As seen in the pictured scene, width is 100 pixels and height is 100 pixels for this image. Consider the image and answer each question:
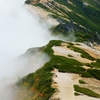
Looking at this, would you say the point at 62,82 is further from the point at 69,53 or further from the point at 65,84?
the point at 69,53

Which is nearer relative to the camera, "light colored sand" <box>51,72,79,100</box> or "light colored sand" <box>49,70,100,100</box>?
"light colored sand" <box>49,70,100,100</box>

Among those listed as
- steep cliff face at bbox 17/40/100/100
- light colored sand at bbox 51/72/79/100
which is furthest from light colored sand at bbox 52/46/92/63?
light colored sand at bbox 51/72/79/100

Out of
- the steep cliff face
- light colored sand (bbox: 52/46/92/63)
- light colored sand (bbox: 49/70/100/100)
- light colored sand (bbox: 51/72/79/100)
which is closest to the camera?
light colored sand (bbox: 49/70/100/100)

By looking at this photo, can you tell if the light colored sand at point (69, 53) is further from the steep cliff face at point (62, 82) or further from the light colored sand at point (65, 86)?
the light colored sand at point (65, 86)

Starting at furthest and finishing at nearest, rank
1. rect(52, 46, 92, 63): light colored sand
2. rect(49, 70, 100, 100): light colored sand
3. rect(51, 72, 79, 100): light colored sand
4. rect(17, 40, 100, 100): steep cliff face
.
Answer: rect(52, 46, 92, 63): light colored sand
rect(17, 40, 100, 100): steep cliff face
rect(51, 72, 79, 100): light colored sand
rect(49, 70, 100, 100): light colored sand

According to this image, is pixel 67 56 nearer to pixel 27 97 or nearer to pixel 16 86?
pixel 16 86

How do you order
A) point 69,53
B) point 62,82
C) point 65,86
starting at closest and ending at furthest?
point 65,86 → point 62,82 → point 69,53

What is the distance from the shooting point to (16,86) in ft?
294

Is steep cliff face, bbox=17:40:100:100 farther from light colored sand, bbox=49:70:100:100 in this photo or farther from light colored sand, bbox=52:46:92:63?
light colored sand, bbox=52:46:92:63

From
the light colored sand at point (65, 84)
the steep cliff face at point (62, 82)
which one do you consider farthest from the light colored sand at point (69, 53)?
the light colored sand at point (65, 84)

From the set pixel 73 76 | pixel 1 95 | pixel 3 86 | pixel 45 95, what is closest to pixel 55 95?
pixel 45 95

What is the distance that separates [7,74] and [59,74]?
137 ft

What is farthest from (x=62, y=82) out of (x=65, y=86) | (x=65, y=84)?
(x=65, y=86)

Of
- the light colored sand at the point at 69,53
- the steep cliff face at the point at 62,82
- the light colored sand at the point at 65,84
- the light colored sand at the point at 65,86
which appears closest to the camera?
the light colored sand at the point at 65,86
